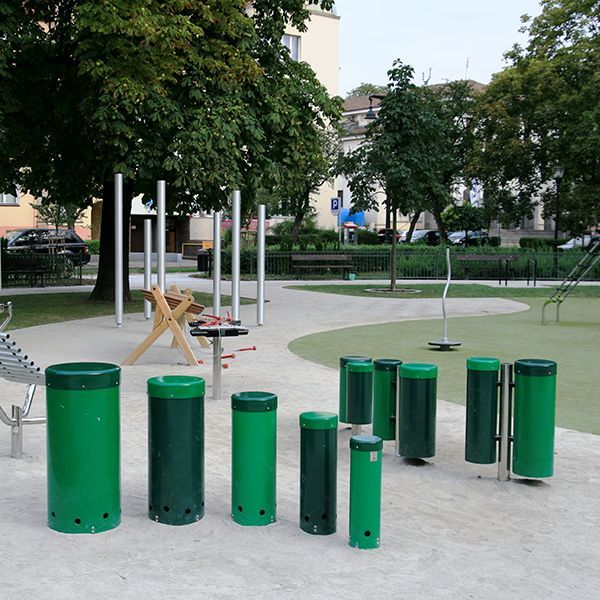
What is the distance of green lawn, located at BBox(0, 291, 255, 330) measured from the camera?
55.8 feet

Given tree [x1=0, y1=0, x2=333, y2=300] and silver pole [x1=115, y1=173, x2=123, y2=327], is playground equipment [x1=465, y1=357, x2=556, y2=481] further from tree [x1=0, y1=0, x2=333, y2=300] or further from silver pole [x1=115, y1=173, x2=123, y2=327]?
tree [x1=0, y1=0, x2=333, y2=300]

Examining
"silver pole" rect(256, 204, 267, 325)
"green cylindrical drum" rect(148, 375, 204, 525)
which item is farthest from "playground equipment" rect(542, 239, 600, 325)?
"green cylindrical drum" rect(148, 375, 204, 525)

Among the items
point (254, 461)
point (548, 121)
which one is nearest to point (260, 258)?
point (254, 461)

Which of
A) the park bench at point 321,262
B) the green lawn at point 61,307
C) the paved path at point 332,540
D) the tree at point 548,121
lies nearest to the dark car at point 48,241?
the park bench at point 321,262

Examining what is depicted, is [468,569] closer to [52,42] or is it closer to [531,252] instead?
[52,42]

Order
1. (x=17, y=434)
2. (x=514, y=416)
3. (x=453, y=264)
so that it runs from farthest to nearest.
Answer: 1. (x=453, y=264)
2. (x=17, y=434)
3. (x=514, y=416)

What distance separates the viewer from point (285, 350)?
13148mm

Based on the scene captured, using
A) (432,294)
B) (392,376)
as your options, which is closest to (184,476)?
(392,376)

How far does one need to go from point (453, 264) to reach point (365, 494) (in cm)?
2858

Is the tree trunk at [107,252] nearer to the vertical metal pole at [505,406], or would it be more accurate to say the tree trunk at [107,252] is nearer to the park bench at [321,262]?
the park bench at [321,262]

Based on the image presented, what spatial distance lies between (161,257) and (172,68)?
20.4 ft

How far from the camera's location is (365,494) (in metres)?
4.96

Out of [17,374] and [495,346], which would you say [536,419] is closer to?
[17,374]

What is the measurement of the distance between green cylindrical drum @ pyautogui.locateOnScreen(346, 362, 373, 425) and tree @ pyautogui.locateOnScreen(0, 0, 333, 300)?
31.9 feet
